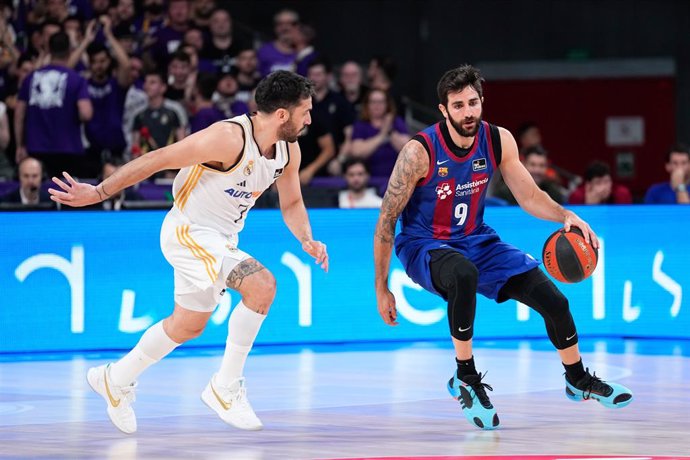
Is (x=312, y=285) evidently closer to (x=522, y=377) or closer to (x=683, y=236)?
(x=522, y=377)

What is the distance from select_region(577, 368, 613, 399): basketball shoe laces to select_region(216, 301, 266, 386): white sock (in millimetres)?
1742

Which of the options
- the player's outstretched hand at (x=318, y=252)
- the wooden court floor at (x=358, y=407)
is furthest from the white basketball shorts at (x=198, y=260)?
the wooden court floor at (x=358, y=407)

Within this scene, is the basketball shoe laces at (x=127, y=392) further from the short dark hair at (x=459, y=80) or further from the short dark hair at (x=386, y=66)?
the short dark hair at (x=386, y=66)

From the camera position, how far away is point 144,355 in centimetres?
692

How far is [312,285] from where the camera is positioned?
35.6ft

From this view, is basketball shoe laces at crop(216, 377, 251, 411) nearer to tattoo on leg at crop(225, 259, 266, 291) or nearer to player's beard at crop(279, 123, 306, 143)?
tattoo on leg at crop(225, 259, 266, 291)

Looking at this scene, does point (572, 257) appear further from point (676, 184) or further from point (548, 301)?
point (676, 184)

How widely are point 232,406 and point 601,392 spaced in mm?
1946

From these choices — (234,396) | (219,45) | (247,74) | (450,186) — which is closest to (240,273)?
(234,396)

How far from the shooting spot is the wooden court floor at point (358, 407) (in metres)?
6.29

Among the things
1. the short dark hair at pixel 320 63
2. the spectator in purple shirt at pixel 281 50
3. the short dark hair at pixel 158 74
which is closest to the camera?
the short dark hair at pixel 158 74

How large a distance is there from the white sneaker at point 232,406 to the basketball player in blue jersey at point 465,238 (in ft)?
2.83

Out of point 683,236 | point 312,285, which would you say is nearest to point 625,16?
point 683,236

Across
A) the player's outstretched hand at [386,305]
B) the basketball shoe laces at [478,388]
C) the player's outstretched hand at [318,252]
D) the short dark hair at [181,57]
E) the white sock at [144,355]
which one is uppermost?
the short dark hair at [181,57]
